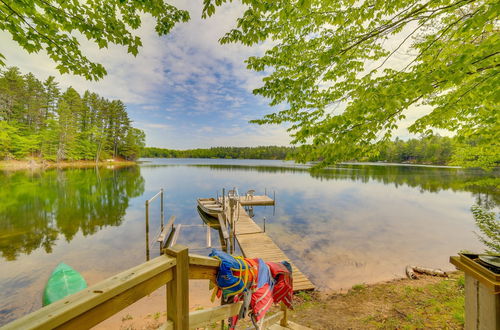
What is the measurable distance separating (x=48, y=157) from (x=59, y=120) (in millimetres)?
8258

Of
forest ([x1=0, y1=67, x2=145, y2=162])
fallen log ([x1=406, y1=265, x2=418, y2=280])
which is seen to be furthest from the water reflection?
forest ([x1=0, y1=67, x2=145, y2=162])

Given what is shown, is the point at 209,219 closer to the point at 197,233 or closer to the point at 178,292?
the point at 197,233

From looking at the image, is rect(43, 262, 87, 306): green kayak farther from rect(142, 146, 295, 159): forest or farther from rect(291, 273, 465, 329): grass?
rect(142, 146, 295, 159): forest

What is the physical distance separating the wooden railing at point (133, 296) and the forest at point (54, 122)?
4490cm

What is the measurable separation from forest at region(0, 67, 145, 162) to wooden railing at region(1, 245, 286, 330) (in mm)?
44900

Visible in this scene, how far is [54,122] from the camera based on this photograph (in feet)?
141

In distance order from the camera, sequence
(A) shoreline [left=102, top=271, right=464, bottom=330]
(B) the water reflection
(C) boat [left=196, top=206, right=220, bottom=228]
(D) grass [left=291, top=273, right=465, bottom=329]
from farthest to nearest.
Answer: (C) boat [left=196, top=206, right=220, bottom=228] → (B) the water reflection → (A) shoreline [left=102, top=271, right=464, bottom=330] → (D) grass [left=291, top=273, right=465, bottom=329]

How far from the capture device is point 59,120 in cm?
4359

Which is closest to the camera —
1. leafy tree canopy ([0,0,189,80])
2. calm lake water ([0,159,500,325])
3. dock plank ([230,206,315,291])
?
leafy tree canopy ([0,0,189,80])

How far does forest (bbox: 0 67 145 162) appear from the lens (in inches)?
1479

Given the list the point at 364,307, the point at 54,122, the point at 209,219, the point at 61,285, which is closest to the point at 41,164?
the point at 54,122

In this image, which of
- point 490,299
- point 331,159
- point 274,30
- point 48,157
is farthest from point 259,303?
point 48,157

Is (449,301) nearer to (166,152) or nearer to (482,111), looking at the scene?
(482,111)

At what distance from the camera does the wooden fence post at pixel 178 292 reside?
1564 mm
